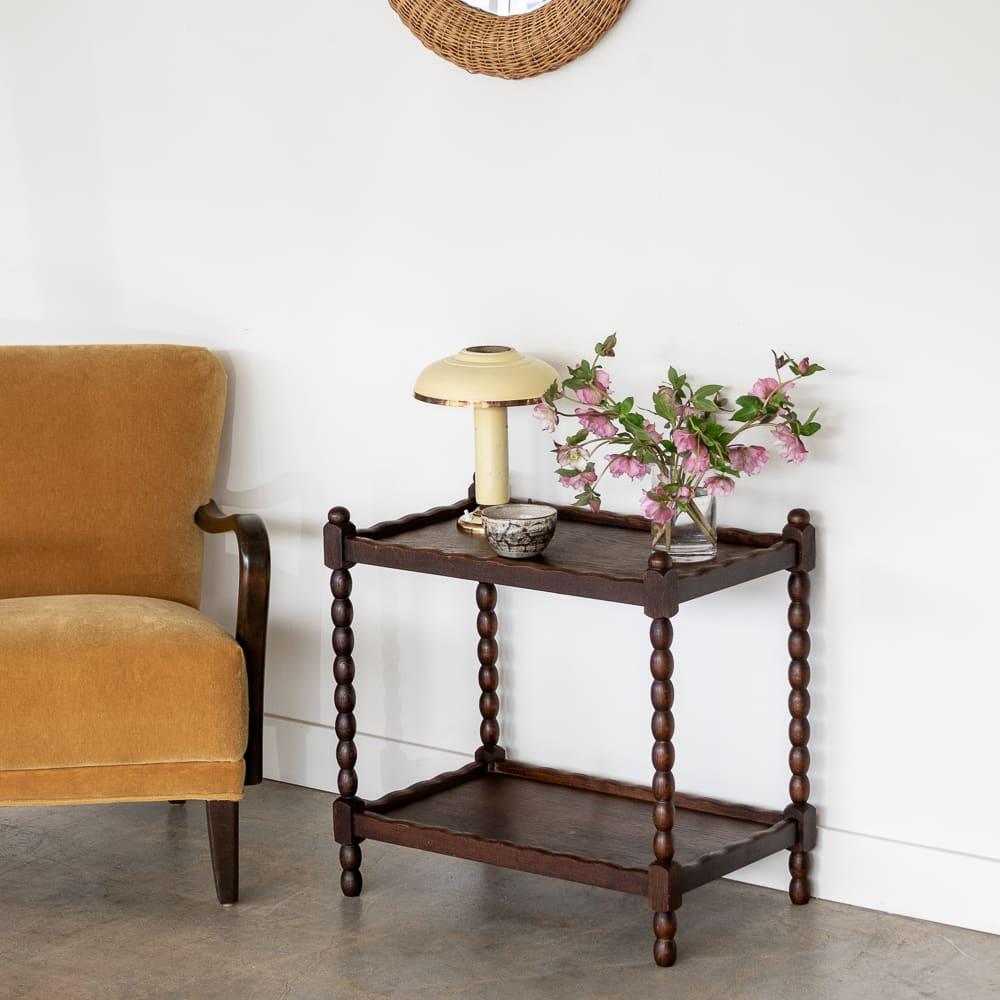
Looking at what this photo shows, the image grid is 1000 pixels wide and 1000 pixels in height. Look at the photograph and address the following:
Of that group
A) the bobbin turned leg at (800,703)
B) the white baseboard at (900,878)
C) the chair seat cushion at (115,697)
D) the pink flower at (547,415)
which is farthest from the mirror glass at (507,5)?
the white baseboard at (900,878)

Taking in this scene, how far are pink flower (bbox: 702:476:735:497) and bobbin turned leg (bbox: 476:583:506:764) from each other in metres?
0.62

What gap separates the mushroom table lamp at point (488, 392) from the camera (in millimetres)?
2529

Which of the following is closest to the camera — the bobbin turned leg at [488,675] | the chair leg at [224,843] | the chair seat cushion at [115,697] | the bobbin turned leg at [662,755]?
the bobbin turned leg at [662,755]

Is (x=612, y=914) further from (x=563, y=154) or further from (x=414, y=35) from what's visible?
(x=414, y=35)

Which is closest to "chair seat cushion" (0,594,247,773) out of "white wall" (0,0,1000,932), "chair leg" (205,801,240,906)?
"chair leg" (205,801,240,906)

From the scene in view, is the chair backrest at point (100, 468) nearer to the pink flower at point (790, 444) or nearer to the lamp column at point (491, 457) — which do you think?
the lamp column at point (491, 457)

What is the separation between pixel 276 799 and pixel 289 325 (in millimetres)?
961

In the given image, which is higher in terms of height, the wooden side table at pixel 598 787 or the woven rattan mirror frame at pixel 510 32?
the woven rattan mirror frame at pixel 510 32

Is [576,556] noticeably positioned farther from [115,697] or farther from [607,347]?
[115,697]

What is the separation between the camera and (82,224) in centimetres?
326

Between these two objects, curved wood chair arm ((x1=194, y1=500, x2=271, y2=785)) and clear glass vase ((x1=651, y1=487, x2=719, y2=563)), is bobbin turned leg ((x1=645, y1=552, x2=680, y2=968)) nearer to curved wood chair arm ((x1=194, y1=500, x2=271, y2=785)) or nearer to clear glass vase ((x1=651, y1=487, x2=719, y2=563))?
clear glass vase ((x1=651, y1=487, x2=719, y2=563))

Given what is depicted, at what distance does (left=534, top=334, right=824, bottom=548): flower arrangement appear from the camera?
234cm

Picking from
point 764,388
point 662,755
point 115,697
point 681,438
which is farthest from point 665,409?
point 115,697

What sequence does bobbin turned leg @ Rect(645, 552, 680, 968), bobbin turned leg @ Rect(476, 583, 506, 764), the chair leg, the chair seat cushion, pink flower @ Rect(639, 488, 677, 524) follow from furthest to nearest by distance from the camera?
bobbin turned leg @ Rect(476, 583, 506, 764) < the chair leg < the chair seat cushion < pink flower @ Rect(639, 488, 677, 524) < bobbin turned leg @ Rect(645, 552, 680, 968)
